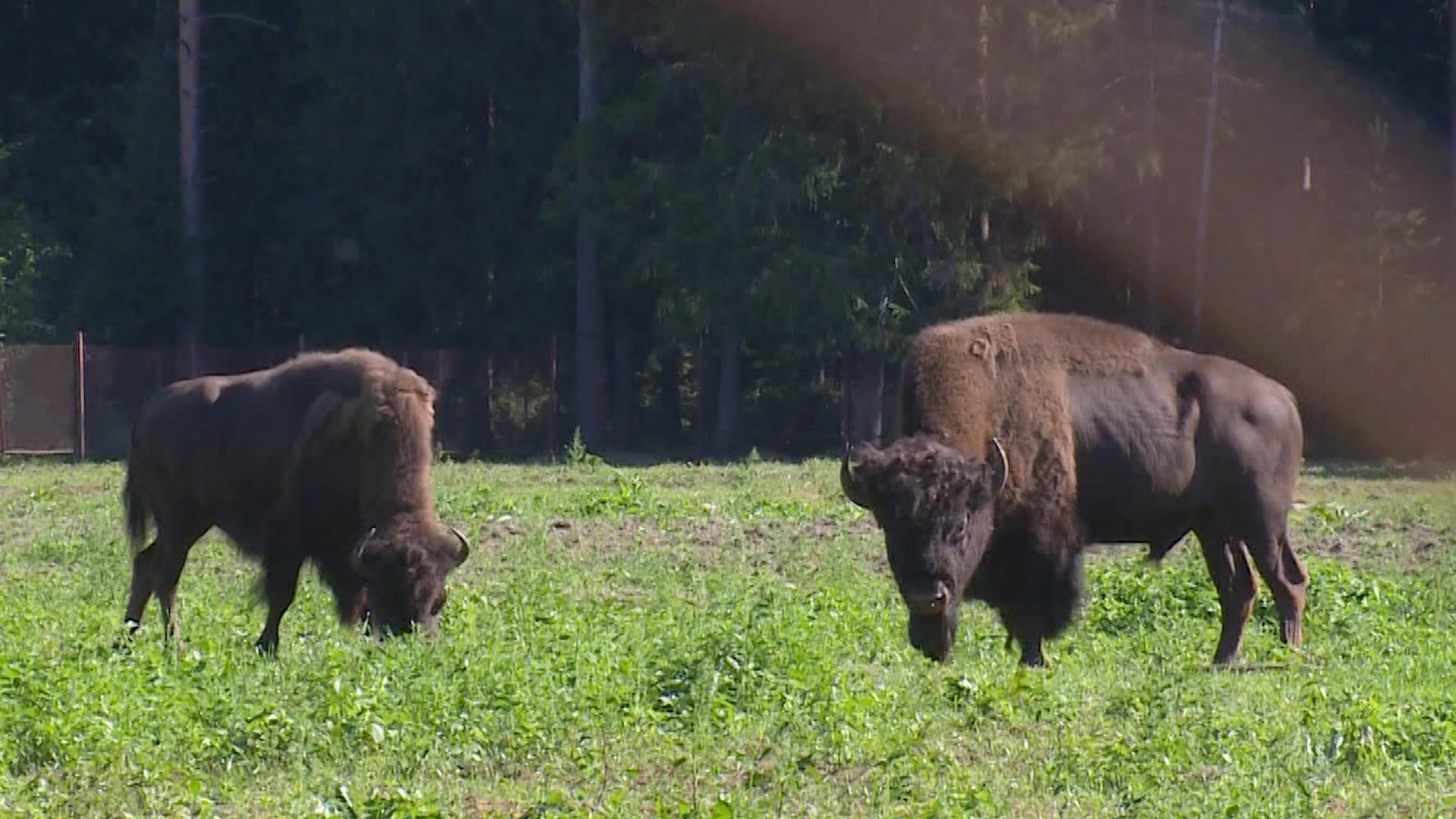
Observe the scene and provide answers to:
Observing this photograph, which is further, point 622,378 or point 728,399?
point 622,378

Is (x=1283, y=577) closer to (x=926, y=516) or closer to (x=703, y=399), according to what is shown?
(x=926, y=516)

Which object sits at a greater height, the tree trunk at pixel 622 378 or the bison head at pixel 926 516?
the bison head at pixel 926 516

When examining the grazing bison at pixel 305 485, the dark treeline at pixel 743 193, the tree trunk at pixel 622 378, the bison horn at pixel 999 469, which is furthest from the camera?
the tree trunk at pixel 622 378

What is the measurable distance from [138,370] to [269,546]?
2414cm

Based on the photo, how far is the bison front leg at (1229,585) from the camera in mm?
11398

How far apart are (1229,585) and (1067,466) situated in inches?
50.6

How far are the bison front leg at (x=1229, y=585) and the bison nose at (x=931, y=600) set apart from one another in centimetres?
202

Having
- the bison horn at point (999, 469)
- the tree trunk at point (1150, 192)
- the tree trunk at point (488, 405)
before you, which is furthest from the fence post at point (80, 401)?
the bison horn at point (999, 469)

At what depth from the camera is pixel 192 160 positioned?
38.4 m

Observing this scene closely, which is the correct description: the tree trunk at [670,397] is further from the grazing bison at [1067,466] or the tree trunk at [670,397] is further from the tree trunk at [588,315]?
the grazing bison at [1067,466]

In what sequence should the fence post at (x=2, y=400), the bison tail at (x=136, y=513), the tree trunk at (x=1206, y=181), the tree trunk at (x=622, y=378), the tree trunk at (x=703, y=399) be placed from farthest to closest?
the tree trunk at (x=622, y=378) < the tree trunk at (x=703, y=399) < the tree trunk at (x=1206, y=181) < the fence post at (x=2, y=400) < the bison tail at (x=136, y=513)

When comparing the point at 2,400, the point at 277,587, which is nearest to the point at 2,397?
the point at 2,400

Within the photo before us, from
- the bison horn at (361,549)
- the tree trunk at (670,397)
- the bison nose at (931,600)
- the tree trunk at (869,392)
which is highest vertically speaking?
the bison nose at (931,600)

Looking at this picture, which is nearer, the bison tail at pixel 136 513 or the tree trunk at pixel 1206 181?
the bison tail at pixel 136 513
